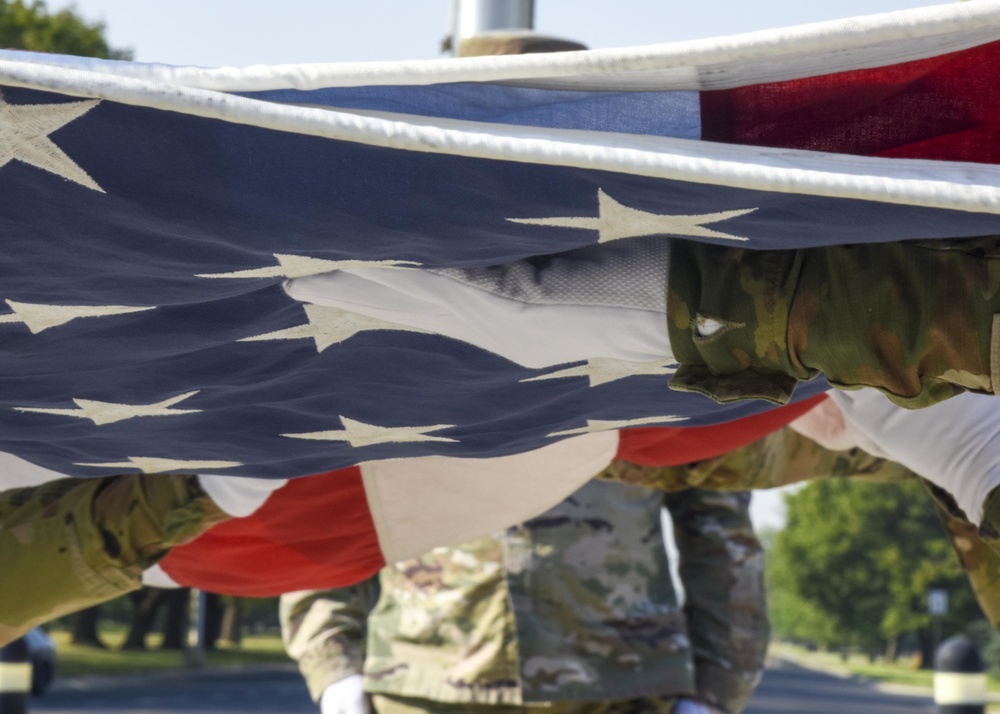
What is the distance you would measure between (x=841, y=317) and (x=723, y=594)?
211 cm

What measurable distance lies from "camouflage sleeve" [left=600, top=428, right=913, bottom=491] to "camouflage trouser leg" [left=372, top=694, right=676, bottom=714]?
2.62 ft

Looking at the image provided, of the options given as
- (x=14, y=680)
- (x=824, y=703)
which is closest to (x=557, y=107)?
(x=14, y=680)

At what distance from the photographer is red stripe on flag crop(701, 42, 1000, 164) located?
3.78ft

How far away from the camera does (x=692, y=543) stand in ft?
10.7

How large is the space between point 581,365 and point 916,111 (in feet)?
1.57

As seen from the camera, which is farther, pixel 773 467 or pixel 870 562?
pixel 870 562

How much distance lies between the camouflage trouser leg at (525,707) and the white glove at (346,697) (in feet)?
0.14

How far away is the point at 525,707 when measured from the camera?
9.48 feet

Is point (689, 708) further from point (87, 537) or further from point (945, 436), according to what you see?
point (87, 537)

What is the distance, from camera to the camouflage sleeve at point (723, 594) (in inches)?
125

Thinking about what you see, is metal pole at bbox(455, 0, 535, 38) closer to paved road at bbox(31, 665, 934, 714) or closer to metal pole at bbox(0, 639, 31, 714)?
metal pole at bbox(0, 639, 31, 714)

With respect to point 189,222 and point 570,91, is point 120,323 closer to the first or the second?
point 189,222

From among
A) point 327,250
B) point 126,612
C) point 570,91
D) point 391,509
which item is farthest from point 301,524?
point 126,612

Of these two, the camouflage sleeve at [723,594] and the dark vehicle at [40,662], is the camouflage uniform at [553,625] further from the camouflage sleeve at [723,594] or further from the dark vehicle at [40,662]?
the dark vehicle at [40,662]
